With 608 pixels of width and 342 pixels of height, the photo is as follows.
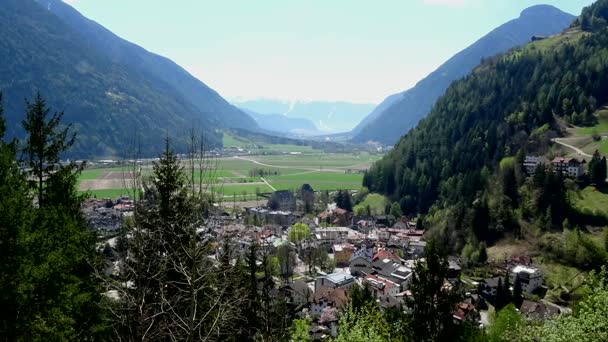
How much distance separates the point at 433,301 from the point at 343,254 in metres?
55.6

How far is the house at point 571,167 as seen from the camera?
72.5m

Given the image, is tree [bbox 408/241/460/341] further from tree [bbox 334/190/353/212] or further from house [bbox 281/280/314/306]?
tree [bbox 334/190/353/212]

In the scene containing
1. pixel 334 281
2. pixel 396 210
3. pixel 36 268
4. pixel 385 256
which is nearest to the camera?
pixel 36 268

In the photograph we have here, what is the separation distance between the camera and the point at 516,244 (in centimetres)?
6350

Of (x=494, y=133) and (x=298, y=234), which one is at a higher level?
(x=494, y=133)

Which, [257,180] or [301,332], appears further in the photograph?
[257,180]

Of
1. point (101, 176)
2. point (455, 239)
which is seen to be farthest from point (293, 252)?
point (101, 176)

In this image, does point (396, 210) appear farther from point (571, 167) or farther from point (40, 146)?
point (40, 146)

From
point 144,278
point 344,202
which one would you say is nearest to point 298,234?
point 344,202

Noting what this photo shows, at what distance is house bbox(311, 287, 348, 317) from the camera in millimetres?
45844

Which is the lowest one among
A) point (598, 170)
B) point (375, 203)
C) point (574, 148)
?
point (375, 203)

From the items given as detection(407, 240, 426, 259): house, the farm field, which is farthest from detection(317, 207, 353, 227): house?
the farm field

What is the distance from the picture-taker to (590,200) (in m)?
65.5

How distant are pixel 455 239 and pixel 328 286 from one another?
28.8 m
